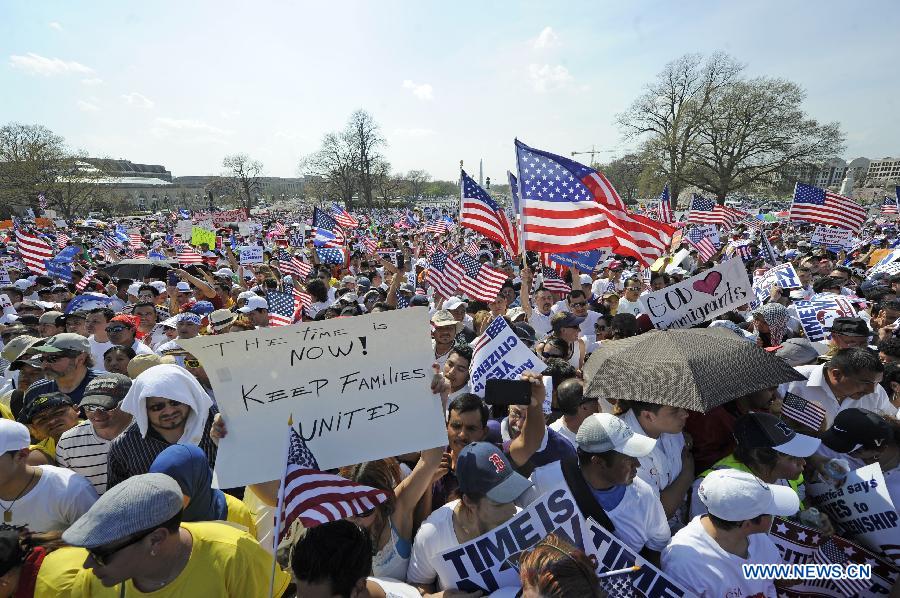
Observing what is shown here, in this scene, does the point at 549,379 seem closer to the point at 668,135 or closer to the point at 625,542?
the point at 625,542

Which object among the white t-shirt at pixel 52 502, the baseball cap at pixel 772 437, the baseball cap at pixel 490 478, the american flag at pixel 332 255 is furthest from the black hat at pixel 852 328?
the american flag at pixel 332 255

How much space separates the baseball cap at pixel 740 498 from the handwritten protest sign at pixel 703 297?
126 inches

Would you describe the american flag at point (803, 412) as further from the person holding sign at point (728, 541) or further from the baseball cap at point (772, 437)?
the person holding sign at point (728, 541)

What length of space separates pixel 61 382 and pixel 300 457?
3.71 metres

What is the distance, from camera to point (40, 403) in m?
3.49

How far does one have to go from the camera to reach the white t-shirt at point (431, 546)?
2416 mm

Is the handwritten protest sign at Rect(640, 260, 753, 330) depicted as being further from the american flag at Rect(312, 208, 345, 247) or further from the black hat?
the american flag at Rect(312, 208, 345, 247)

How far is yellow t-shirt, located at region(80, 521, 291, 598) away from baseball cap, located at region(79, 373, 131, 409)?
1.61m

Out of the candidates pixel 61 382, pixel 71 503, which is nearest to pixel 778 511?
pixel 71 503

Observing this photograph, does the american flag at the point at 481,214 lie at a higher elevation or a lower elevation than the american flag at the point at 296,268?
higher

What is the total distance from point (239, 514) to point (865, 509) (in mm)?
3507

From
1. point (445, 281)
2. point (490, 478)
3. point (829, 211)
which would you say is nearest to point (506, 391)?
point (490, 478)

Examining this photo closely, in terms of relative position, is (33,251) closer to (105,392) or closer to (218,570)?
(105,392)

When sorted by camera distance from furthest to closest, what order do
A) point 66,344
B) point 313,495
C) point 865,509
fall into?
point 66,344, point 865,509, point 313,495
